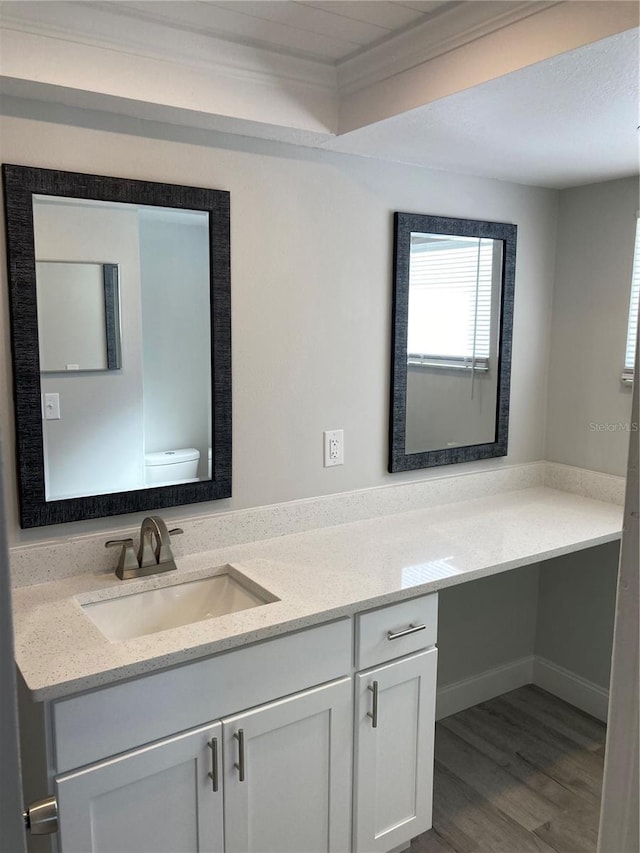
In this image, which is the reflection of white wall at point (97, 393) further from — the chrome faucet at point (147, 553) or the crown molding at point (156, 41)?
the crown molding at point (156, 41)

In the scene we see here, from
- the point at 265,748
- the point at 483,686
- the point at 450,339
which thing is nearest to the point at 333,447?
the point at 450,339

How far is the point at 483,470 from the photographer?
289 cm

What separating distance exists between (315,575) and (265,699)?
39 centimetres

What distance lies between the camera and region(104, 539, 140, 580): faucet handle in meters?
1.94

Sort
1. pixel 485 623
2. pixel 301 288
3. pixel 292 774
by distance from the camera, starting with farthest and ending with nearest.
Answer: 1. pixel 485 623
2. pixel 301 288
3. pixel 292 774

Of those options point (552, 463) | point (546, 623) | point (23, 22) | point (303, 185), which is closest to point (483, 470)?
Answer: point (552, 463)

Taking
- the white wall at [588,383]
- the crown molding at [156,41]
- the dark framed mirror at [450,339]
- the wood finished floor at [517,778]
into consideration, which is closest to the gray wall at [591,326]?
the white wall at [588,383]

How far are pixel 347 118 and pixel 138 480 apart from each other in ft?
4.00

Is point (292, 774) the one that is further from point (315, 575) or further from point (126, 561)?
point (126, 561)

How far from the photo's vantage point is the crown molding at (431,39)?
5.09ft

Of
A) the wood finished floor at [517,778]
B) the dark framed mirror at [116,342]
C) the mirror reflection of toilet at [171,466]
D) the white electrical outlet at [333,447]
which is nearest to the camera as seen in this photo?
the dark framed mirror at [116,342]

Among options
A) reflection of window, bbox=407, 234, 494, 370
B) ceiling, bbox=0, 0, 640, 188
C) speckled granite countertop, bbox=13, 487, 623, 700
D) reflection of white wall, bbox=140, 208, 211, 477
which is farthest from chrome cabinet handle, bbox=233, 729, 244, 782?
ceiling, bbox=0, 0, 640, 188

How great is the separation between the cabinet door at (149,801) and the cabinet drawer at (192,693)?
33mm

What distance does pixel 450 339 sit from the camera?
106 inches
